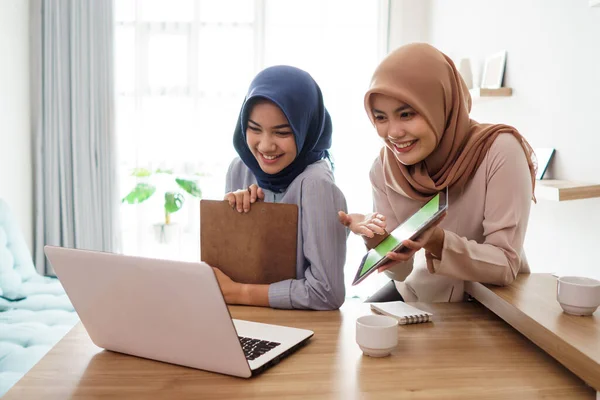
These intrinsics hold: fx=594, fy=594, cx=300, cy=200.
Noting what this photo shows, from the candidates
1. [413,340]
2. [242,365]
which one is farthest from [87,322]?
[413,340]

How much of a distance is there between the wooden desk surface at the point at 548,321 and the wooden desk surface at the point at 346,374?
0.05m

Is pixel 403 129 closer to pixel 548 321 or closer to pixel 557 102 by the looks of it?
pixel 548 321

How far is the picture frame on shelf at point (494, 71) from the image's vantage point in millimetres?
2957

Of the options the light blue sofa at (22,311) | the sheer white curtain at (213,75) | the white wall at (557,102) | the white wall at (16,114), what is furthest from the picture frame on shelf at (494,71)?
the white wall at (16,114)

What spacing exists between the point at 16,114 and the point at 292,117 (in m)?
3.14

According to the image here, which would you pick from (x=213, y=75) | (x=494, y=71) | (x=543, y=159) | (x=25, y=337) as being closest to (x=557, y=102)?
(x=543, y=159)

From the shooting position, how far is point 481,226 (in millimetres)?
1615

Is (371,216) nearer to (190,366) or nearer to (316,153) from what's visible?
(316,153)

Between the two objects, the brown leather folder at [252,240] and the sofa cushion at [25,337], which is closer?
the brown leather folder at [252,240]

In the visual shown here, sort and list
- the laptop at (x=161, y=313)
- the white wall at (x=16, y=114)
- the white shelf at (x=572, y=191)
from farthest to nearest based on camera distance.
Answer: the white wall at (x=16, y=114)
the white shelf at (x=572, y=191)
the laptop at (x=161, y=313)

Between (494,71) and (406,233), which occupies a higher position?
(494,71)

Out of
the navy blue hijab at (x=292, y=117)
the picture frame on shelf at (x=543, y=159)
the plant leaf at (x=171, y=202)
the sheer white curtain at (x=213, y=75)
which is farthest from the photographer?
the sheer white curtain at (x=213, y=75)

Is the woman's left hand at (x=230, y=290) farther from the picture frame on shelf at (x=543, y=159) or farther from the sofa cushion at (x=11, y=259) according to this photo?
the sofa cushion at (x=11, y=259)

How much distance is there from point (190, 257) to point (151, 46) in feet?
5.19
